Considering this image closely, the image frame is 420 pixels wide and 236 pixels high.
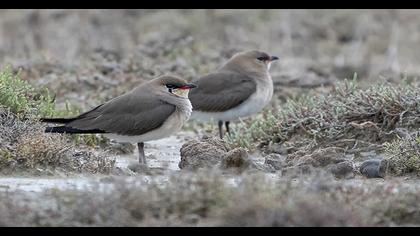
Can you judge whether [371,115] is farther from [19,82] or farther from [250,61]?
[19,82]

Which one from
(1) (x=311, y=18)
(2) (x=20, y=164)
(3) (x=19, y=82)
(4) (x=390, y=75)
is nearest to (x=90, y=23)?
(1) (x=311, y=18)

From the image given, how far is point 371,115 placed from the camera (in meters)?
11.1

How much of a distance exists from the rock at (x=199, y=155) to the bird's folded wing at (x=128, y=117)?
430 mm

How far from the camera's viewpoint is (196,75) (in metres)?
15.4

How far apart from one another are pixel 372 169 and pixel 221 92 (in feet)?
11.4

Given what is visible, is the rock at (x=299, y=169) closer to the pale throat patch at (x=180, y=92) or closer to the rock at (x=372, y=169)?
the rock at (x=372, y=169)

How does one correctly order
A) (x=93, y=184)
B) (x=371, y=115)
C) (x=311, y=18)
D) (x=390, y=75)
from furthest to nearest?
(x=311, y=18), (x=390, y=75), (x=371, y=115), (x=93, y=184)

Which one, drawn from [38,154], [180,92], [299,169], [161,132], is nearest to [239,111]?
[180,92]

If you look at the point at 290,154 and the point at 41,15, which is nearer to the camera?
the point at 290,154

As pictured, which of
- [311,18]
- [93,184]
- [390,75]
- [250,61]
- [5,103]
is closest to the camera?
[93,184]

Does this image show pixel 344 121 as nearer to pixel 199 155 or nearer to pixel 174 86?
pixel 174 86

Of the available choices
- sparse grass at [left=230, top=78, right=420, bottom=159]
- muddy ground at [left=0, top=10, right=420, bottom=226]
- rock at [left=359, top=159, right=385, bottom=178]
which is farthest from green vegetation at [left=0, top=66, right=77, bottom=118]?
rock at [left=359, top=159, right=385, bottom=178]

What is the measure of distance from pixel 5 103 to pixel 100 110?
0.94 m

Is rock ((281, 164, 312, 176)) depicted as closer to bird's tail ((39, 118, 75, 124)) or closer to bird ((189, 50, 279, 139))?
bird's tail ((39, 118, 75, 124))
